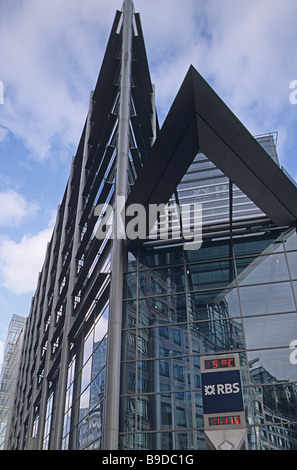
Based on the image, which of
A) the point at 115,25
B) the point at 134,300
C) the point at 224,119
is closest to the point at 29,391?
the point at 134,300

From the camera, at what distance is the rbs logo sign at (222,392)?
9.52 m

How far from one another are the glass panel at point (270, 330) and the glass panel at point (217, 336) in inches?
16.7

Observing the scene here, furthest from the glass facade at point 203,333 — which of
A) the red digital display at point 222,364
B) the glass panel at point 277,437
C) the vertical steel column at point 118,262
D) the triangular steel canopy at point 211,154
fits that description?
the red digital display at point 222,364

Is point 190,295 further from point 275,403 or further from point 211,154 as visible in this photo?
point 211,154

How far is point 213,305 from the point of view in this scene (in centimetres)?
2095

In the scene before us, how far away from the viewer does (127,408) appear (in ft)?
63.3

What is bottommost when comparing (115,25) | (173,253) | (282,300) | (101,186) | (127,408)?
(127,408)

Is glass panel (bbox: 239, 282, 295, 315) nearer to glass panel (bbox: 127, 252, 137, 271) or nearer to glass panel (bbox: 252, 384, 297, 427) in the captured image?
glass panel (bbox: 252, 384, 297, 427)

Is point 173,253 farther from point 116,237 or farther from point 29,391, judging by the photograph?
point 29,391

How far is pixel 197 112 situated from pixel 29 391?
40.9 meters

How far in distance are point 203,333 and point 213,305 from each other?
4.66 ft

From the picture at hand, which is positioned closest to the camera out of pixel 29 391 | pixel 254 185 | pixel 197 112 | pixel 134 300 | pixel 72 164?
pixel 197 112

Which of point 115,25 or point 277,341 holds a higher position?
point 115,25
